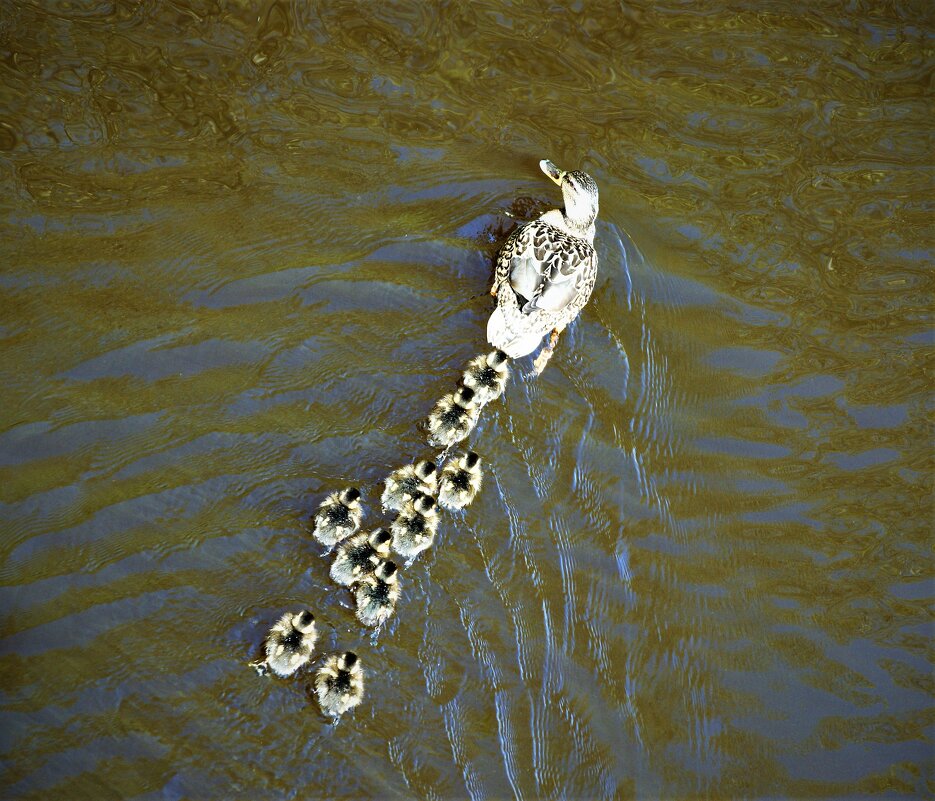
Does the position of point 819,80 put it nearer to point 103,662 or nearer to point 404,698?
point 404,698

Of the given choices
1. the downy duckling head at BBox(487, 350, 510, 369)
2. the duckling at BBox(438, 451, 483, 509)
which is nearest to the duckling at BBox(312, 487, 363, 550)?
the duckling at BBox(438, 451, 483, 509)

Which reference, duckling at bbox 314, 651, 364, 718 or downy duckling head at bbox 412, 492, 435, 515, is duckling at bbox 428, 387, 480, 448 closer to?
downy duckling head at bbox 412, 492, 435, 515

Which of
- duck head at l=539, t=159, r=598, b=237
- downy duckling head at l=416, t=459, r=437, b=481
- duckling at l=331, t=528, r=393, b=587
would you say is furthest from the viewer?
duck head at l=539, t=159, r=598, b=237

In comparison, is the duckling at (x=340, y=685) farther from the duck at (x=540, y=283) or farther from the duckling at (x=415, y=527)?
the duck at (x=540, y=283)

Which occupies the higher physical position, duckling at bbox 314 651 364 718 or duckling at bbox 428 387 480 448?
duckling at bbox 428 387 480 448

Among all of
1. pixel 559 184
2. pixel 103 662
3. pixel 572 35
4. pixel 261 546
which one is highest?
pixel 572 35

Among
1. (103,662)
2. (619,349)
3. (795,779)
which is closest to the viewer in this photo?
(103,662)

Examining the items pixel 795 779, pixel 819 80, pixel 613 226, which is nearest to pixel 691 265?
pixel 613 226

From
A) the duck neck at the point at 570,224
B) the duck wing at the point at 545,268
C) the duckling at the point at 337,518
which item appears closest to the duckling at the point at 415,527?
the duckling at the point at 337,518
